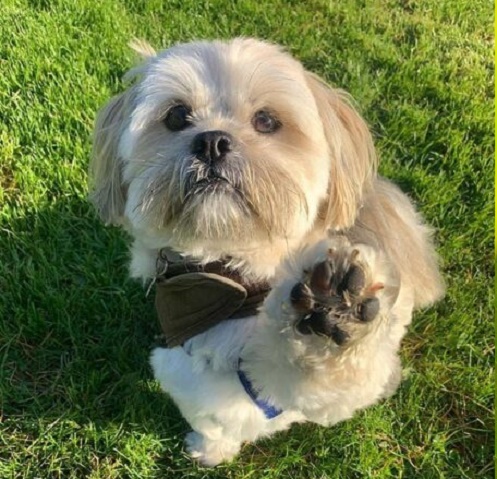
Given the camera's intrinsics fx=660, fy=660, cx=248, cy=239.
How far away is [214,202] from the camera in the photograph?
78.0 inches

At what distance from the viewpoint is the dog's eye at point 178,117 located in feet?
7.21

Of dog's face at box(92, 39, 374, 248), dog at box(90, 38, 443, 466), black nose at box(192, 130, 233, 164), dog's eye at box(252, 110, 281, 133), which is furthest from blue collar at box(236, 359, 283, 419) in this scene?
dog's eye at box(252, 110, 281, 133)

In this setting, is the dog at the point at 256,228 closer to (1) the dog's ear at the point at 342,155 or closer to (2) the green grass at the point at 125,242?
(1) the dog's ear at the point at 342,155

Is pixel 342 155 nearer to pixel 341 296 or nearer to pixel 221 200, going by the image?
pixel 221 200

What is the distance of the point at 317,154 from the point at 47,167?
1.95 m

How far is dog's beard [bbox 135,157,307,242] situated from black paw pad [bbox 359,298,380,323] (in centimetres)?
52

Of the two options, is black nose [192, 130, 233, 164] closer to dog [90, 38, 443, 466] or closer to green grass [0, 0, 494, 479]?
dog [90, 38, 443, 466]

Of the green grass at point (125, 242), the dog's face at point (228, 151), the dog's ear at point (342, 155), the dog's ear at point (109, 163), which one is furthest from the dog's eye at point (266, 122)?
the green grass at point (125, 242)

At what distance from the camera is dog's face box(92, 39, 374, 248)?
79.0 inches

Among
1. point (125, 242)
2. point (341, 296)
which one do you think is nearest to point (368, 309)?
point (341, 296)

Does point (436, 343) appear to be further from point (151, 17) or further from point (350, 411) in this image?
point (151, 17)

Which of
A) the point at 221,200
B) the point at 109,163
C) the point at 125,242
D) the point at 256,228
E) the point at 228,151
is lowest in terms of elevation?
the point at 125,242

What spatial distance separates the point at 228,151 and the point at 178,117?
0.30 meters

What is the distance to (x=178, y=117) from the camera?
2.20 metres
